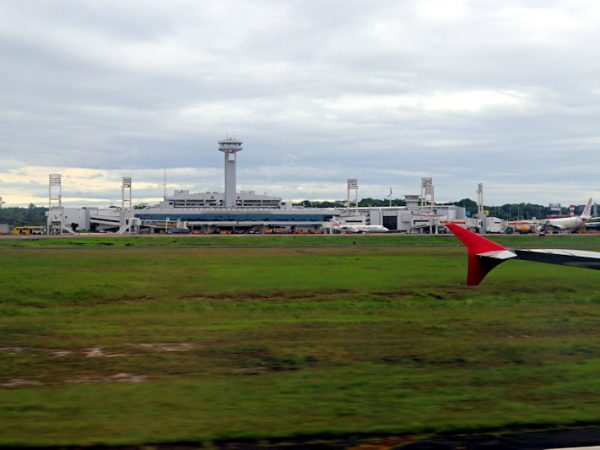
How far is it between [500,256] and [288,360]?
380 inches

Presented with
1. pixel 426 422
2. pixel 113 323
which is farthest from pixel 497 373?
pixel 113 323

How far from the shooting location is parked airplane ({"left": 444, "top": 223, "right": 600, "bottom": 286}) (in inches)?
699

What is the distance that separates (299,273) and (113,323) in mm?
15430

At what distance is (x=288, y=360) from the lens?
13203 millimetres

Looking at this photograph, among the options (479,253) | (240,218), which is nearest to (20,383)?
(479,253)

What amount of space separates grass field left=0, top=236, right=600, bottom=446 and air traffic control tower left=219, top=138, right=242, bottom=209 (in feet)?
455

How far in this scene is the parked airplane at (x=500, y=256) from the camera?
17.8 metres

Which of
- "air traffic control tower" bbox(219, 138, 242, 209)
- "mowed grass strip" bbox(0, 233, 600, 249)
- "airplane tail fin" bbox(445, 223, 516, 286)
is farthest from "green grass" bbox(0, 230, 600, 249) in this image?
"air traffic control tower" bbox(219, 138, 242, 209)

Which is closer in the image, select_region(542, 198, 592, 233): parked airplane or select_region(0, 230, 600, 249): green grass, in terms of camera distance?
select_region(0, 230, 600, 249): green grass

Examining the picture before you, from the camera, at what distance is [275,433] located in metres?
8.73

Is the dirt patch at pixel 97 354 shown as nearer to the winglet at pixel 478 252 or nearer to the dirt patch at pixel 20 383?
the dirt patch at pixel 20 383

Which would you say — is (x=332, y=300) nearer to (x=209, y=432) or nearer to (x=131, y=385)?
(x=131, y=385)

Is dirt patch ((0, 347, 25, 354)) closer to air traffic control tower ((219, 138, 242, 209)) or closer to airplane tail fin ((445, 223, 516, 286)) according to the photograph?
airplane tail fin ((445, 223, 516, 286))

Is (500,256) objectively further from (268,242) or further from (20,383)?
(268,242)
